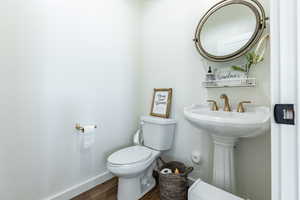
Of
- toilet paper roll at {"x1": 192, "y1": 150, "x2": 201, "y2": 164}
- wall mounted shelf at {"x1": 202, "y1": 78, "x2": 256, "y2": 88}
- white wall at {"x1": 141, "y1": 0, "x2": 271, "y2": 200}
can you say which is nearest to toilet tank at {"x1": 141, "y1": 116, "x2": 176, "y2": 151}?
white wall at {"x1": 141, "y1": 0, "x2": 271, "y2": 200}

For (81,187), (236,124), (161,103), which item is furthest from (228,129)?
(81,187)

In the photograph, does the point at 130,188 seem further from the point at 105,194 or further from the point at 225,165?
the point at 225,165

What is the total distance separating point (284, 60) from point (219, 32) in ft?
3.31

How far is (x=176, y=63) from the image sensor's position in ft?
5.02

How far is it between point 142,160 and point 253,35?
52.8 inches

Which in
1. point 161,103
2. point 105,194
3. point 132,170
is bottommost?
point 105,194

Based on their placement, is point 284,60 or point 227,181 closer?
point 284,60

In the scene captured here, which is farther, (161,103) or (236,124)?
(161,103)

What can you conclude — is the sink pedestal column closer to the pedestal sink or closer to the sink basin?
the pedestal sink

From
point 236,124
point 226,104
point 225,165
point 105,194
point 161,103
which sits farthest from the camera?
point 161,103

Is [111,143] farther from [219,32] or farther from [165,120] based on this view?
[219,32]

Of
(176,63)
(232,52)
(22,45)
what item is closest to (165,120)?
(176,63)

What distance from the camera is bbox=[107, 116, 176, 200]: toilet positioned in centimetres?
114

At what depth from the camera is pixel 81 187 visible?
4.41 feet
